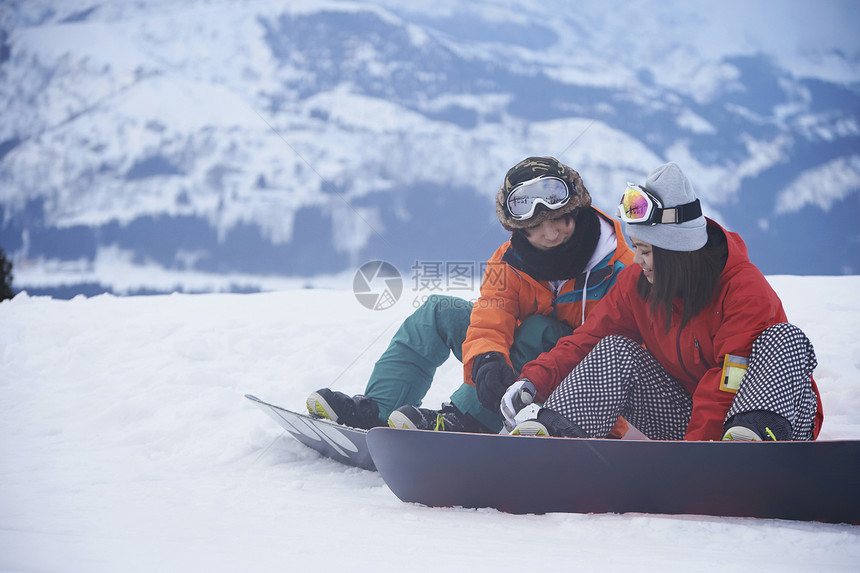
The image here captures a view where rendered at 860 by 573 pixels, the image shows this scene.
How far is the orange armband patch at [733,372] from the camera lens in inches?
48.8

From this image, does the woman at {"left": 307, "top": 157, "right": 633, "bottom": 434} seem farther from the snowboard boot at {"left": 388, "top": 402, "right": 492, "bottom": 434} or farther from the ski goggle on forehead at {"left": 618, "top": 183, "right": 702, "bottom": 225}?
the ski goggle on forehead at {"left": 618, "top": 183, "right": 702, "bottom": 225}

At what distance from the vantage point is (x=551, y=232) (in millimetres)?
1654

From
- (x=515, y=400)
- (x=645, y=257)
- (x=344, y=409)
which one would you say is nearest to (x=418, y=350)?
(x=344, y=409)

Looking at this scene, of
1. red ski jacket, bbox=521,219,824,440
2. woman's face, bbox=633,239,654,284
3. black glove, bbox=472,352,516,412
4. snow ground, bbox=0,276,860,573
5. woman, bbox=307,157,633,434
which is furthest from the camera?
woman, bbox=307,157,633,434

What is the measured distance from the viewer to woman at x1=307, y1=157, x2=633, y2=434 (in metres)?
1.63

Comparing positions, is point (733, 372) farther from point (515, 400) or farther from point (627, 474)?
point (515, 400)

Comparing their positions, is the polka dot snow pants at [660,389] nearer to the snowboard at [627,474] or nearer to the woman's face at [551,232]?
the snowboard at [627,474]

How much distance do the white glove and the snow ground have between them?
6.6 inches

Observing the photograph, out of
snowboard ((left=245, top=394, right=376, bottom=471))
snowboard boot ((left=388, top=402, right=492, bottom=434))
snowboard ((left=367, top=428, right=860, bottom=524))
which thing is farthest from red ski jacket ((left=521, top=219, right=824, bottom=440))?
snowboard ((left=245, top=394, right=376, bottom=471))

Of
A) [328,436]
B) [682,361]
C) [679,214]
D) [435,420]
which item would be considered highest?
[679,214]

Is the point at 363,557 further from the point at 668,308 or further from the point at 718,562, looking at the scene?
the point at 668,308

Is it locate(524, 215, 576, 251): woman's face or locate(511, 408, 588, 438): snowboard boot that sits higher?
locate(524, 215, 576, 251): woman's face

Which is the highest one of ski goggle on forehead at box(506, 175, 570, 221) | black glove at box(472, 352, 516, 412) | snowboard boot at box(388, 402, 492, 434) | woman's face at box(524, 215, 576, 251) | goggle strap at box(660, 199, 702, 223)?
ski goggle on forehead at box(506, 175, 570, 221)

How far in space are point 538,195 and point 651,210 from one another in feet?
1.20
